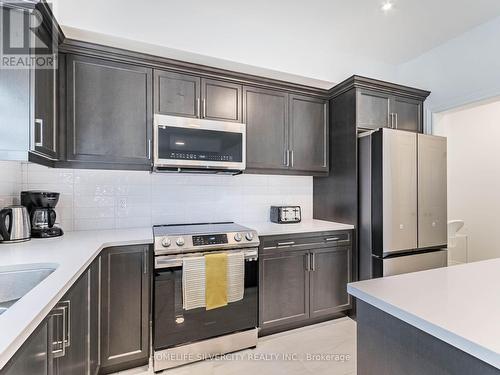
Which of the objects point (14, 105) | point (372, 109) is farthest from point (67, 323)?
point (372, 109)

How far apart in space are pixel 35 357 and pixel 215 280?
1241mm

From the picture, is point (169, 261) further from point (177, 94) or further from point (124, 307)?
point (177, 94)

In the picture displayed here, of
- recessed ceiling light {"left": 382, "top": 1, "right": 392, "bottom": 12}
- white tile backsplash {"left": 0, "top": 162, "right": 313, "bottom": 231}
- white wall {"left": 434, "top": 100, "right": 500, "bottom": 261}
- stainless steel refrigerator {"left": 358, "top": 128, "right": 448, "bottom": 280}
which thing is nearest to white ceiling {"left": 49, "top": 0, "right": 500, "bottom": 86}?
recessed ceiling light {"left": 382, "top": 1, "right": 392, "bottom": 12}

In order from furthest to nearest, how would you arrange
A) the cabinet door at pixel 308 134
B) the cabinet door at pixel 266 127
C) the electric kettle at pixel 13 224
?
the cabinet door at pixel 308 134 → the cabinet door at pixel 266 127 → the electric kettle at pixel 13 224

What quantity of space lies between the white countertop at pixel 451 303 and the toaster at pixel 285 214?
166 cm

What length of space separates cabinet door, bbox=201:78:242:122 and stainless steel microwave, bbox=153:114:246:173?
4.5 inches

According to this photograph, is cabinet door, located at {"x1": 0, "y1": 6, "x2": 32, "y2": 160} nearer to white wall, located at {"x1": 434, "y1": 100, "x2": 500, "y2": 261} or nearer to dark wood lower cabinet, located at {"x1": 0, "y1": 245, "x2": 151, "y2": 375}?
dark wood lower cabinet, located at {"x1": 0, "y1": 245, "x2": 151, "y2": 375}

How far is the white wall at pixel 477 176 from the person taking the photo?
3814mm

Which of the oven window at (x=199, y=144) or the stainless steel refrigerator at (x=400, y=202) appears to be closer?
the oven window at (x=199, y=144)

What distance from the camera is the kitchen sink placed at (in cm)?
121

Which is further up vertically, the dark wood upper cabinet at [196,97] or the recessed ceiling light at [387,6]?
the recessed ceiling light at [387,6]

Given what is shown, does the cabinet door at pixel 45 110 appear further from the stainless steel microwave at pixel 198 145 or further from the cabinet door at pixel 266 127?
the cabinet door at pixel 266 127

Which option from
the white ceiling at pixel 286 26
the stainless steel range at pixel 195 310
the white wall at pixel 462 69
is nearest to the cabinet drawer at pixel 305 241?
the stainless steel range at pixel 195 310

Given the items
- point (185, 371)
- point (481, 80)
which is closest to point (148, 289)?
point (185, 371)
